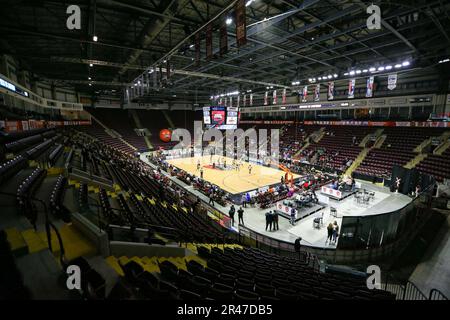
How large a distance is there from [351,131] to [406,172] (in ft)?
43.0

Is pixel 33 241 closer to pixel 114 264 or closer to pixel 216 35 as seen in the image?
pixel 114 264

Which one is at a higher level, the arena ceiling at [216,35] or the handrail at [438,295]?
the arena ceiling at [216,35]

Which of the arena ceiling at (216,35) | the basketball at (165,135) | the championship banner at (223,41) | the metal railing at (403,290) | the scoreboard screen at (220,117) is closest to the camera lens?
the metal railing at (403,290)

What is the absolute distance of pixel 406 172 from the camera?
58.5 feet

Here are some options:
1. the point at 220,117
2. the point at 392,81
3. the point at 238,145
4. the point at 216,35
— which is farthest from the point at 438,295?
the point at 238,145

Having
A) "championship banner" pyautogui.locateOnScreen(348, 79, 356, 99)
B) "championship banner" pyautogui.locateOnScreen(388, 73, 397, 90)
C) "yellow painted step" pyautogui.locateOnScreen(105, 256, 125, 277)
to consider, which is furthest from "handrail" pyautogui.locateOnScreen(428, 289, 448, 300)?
"championship banner" pyautogui.locateOnScreen(348, 79, 356, 99)

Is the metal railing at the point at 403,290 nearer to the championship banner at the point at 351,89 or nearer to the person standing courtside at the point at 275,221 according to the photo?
the person standing courtside at the point at 275,221

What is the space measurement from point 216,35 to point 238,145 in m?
27.0

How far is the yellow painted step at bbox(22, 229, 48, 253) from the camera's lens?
4258 mm

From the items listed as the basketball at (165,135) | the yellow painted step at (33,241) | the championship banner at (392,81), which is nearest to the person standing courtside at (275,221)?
the yellow painted step at (33,241)

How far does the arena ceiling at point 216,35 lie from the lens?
10.6 metres

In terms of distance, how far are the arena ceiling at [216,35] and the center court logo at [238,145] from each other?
1443 cm

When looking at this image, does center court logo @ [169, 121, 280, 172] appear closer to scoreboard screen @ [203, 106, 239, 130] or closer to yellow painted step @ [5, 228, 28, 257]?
scoreboard screen @ [203, 106, 239, 130]
